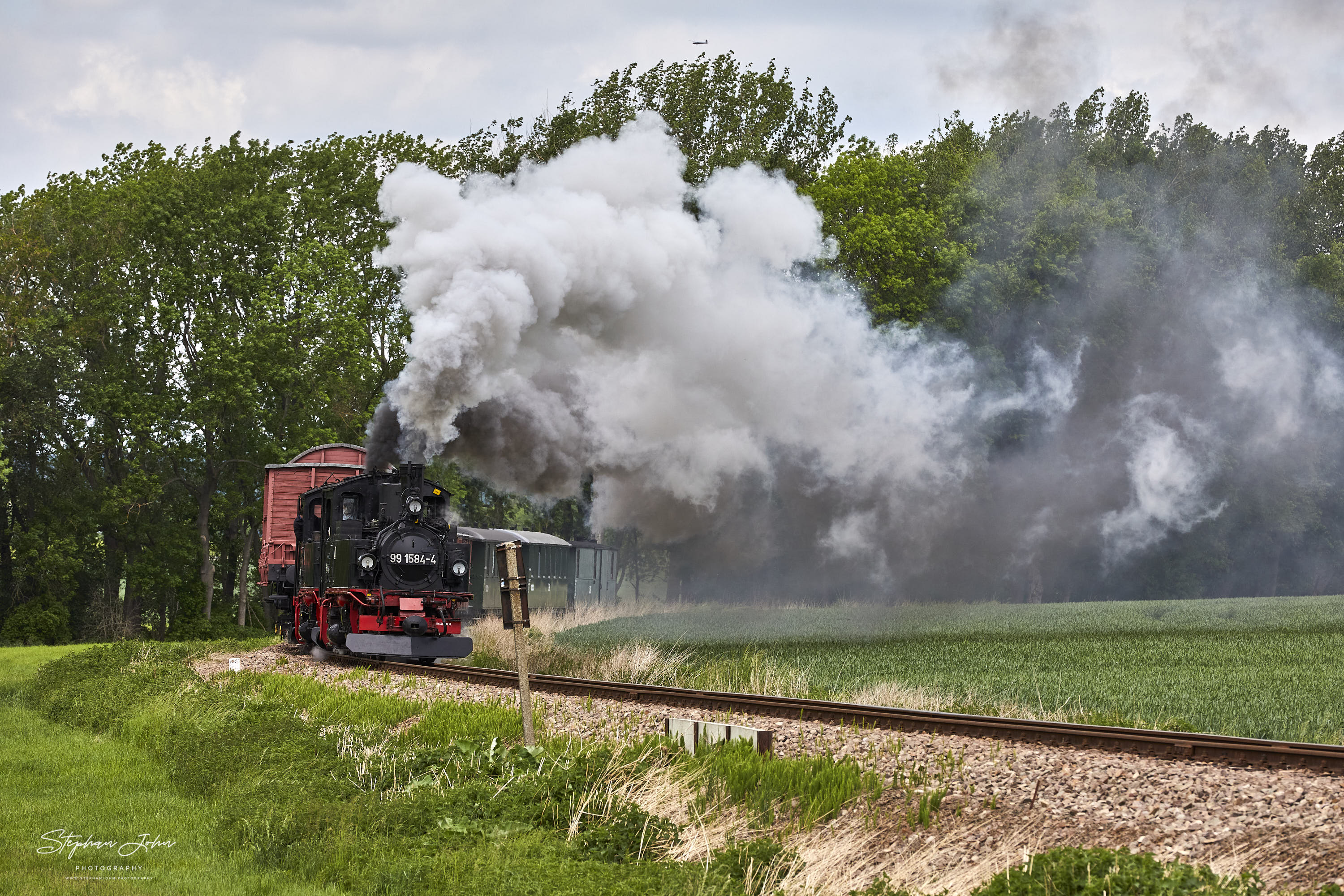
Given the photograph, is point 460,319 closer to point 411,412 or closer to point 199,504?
point 411,412

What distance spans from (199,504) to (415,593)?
25.4 metres

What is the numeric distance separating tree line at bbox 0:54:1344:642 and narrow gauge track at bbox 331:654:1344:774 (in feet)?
70.2

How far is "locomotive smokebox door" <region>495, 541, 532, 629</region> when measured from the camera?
10.4 metres

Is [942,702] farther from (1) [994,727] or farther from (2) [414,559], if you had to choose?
(2) [414,559]

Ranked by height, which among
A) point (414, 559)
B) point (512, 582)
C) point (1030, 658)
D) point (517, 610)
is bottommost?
point (1030, 658)

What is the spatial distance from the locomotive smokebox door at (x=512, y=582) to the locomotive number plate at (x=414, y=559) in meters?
8.85

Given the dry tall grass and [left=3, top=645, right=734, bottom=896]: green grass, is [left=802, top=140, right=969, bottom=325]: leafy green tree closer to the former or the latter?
the dry tall grass

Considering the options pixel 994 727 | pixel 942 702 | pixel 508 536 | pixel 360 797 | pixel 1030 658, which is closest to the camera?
pixel 360 797

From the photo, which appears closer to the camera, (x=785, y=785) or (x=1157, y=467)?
(x=785, y=785)

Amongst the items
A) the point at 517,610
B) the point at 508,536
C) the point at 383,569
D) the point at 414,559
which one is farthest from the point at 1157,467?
the point at 517,610

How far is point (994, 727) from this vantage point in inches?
459

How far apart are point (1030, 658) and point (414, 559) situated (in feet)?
34.6

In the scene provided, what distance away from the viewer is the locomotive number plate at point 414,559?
19.3 metres

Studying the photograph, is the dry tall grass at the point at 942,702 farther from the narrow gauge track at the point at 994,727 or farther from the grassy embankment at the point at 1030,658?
the narrow gauge track at the point at 994,727
